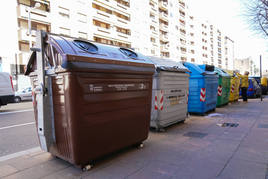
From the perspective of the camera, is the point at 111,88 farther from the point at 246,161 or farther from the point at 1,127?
the point at 1,127

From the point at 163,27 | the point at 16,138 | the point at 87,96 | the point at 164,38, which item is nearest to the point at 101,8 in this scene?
the point at 163,27

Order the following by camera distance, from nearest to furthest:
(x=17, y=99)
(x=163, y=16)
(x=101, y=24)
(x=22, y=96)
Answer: (x=17, y=99) < (x=22, y=96) < (x=101, y=24) < (x=163, y=16)

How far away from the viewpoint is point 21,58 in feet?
74.9

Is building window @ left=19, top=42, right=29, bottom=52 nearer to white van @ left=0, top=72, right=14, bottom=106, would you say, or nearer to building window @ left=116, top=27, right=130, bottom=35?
white van @ left=0, top=72, right=14, bottom=106

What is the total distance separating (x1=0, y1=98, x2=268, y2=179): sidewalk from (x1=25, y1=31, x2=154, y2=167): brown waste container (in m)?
0.25

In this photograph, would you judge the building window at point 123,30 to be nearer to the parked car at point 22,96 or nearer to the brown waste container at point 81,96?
the parked car at point 22,96

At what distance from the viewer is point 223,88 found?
1065 cm

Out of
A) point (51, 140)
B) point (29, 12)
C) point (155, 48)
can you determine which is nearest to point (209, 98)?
point (51, 140)

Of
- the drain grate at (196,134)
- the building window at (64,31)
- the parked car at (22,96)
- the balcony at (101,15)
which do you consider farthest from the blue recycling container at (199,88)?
the balcony at (101,15)

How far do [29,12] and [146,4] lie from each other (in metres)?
24.2

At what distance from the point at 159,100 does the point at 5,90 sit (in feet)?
31.7

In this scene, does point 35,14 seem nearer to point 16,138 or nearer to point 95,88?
point 16,138

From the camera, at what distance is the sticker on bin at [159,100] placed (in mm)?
5273

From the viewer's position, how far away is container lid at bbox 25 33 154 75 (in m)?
2.82
